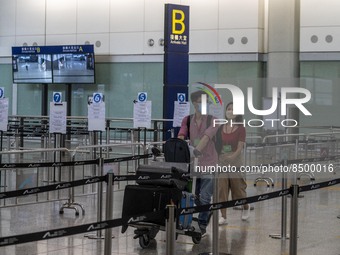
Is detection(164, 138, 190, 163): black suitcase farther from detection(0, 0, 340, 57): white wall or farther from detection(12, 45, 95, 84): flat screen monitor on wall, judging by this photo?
detection(12, 45, 95, 84): flat screen monitor on wall

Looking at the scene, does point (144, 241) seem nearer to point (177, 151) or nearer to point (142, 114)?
point (177, 151)

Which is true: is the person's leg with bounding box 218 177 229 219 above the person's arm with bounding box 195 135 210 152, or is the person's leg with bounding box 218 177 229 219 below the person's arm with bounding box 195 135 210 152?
below


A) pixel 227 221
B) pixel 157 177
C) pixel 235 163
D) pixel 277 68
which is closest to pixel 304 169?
pixel 235 163

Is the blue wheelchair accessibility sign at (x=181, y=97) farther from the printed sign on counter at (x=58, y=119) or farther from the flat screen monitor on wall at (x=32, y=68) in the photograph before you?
the flat screen monitor on wall at (x=32, y=68)

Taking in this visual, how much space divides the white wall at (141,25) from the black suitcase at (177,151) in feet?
44.4

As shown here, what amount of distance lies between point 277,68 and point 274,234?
12963 millimetres

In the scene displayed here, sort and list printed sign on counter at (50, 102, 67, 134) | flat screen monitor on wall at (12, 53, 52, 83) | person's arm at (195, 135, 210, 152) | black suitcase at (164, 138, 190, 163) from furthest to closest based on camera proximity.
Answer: flat screen monitor on wall at (12, 53, 52, 83), printed sign on counter at (50, 102, 67, 134), black suitcase at (164, 138, 190, 163), person's arm at (195, 135, 210, 152)

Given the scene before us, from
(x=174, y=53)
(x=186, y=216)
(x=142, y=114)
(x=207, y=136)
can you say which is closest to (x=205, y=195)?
(x=186, y=216)

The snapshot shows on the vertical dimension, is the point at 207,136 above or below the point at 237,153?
above

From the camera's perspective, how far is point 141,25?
25.3m

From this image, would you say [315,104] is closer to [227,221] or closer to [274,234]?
[274,234]

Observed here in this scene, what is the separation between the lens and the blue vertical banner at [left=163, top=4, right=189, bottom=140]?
16.9 m

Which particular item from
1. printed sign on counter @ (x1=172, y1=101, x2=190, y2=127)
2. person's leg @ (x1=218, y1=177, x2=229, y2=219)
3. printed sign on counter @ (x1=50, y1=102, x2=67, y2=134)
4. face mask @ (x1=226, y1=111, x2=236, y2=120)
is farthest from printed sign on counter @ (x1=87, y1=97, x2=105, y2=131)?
face mask @ (x1=226, y1=111, x2=236, y2=120)

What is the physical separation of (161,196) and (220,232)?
1731mm
